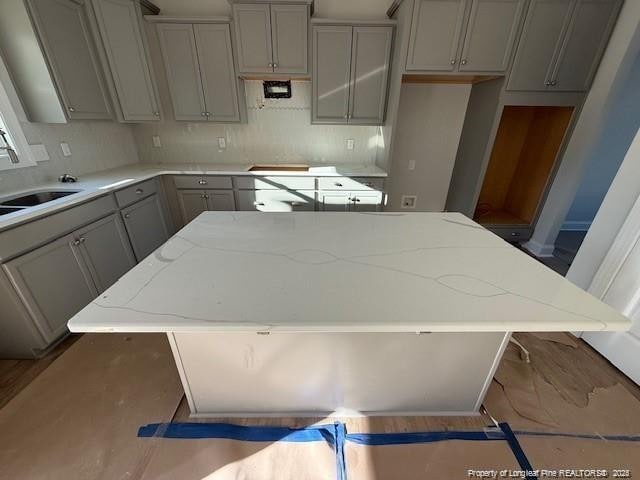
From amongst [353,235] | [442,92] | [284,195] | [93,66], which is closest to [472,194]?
[442,92]

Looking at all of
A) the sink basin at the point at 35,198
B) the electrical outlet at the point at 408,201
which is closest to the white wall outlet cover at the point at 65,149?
the sink basin at the point at 35,198

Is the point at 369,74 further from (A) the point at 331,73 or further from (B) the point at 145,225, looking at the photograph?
(B) the point at 145,225

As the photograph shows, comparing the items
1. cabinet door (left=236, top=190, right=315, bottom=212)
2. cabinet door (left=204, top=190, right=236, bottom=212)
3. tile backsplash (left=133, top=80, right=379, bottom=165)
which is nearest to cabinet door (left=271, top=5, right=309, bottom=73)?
tile backsplash (left=133, top=80, right=379, bottom=165)

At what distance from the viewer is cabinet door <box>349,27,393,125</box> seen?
244 cm

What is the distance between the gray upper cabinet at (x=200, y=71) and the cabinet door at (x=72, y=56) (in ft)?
1.91

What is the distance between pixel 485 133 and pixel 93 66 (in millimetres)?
3715

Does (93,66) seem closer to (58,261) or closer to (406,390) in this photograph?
(58,261)

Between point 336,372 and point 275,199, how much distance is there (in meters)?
1.98

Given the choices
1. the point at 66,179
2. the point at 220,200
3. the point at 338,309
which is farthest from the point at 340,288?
the point at 66,179

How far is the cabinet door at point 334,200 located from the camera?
2697 millimetres

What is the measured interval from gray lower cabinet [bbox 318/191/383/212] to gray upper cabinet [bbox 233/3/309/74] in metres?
1.26

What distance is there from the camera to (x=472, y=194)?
9.17 ft

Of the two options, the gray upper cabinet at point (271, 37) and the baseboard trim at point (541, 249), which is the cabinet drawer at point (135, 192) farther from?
the baseboard trim at point (541, 249)

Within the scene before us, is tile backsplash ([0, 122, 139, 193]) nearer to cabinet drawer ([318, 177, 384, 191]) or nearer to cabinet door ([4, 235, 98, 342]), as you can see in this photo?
cabinet door ([4, 235, 98, 342])
